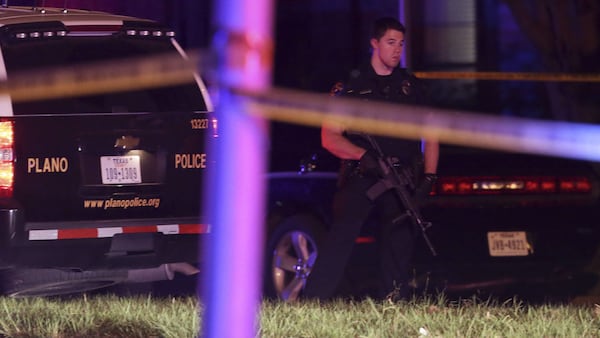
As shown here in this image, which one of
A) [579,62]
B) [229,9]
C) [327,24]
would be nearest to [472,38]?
[327,24]

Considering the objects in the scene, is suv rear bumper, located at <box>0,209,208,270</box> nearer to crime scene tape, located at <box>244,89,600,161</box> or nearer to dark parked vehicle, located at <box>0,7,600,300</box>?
dark parked vehicle, located at <box>0,7,600,300</box>

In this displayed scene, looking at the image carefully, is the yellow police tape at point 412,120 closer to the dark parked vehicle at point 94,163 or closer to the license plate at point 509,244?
the dark parked vehicle at point 94,163

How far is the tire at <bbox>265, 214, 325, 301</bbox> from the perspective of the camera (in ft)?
28.3

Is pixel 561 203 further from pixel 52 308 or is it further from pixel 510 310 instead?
pixel 52 308

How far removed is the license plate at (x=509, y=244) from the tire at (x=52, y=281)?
86.5 inches

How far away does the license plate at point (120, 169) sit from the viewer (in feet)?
25.2

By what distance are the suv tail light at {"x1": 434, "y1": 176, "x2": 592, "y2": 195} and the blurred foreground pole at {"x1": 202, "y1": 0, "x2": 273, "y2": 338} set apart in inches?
189

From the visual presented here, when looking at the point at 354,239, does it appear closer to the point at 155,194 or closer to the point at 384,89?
the point at 384,89

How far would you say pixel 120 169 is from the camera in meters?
7.71

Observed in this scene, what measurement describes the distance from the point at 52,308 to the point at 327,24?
468 inches

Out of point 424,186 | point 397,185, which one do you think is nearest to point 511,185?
point 424,186

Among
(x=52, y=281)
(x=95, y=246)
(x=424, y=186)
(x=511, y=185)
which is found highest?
(x=424, y=186)

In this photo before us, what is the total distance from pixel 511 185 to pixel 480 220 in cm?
28

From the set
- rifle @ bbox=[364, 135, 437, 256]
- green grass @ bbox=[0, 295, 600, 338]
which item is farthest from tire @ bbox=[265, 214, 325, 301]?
green grass @ bbox=[0, 295, 600, 338]
